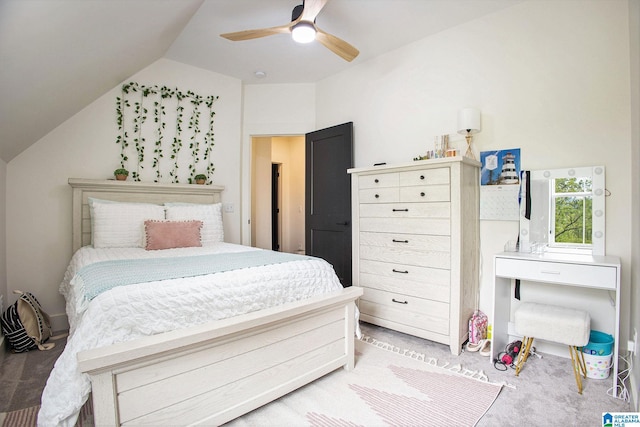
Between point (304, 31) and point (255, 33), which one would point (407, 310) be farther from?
point (255, 33)

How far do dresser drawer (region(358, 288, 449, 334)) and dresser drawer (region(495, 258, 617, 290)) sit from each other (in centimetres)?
51

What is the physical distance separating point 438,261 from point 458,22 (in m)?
2.07

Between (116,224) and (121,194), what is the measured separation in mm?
505

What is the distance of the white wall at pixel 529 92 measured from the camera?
7.08 ft

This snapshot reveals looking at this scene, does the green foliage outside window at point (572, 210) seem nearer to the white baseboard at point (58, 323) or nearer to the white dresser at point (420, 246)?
the white dresser at point (420, 246)

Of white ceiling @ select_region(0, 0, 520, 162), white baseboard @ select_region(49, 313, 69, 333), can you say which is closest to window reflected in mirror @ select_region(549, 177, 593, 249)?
white ceiling @ select_region(0, 0, 520, 162)

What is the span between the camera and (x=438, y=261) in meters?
2.45

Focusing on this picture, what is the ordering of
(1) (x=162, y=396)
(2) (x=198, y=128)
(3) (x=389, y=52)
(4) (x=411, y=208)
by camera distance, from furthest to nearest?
(2) (x=198, y=128) → (3) (x=389, y=52) → (4) (x=411, y=208) → (1) (x=162, y=396)

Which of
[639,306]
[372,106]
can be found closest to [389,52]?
[372,106]

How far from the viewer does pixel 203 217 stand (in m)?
3.13

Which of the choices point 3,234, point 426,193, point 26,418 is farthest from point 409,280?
point 3,234

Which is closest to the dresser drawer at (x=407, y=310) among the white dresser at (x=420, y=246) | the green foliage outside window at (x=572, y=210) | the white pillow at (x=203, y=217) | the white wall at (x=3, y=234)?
the white dresser at (x=420, y=246)

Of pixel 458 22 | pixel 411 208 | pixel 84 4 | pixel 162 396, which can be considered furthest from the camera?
pixel 458 22

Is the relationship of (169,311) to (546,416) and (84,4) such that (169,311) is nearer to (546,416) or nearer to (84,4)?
(84,4)
